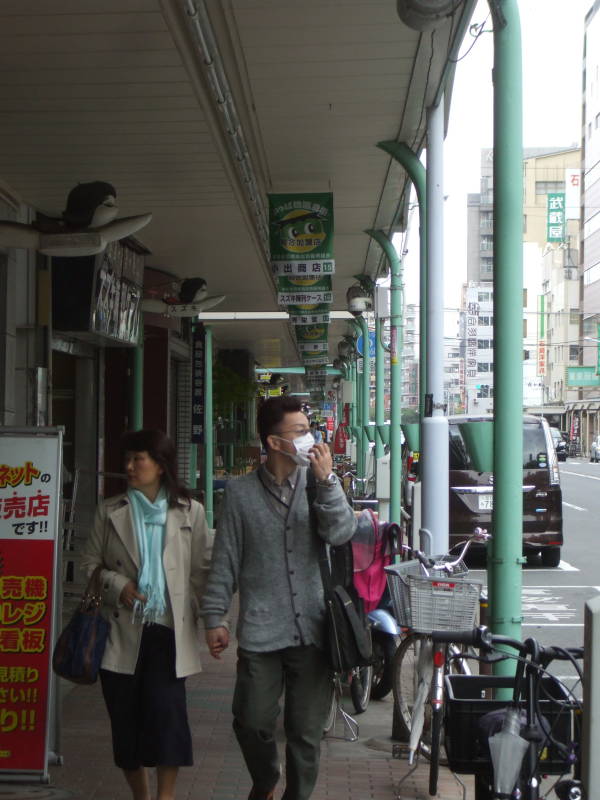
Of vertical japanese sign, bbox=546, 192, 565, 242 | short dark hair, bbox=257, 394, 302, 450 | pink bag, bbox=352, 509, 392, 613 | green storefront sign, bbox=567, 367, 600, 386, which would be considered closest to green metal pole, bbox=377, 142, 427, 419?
pink bag, bbox=352, 509, 392, 613

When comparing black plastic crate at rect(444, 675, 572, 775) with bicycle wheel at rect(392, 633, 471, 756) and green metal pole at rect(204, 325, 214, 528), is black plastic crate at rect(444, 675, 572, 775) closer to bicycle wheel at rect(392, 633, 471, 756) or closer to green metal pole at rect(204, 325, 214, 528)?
bicycle wheel at rect(392, 633, 471, 756)

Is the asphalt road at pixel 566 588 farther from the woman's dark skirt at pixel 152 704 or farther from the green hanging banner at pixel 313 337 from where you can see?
the green hanging banner at pixel 313 337

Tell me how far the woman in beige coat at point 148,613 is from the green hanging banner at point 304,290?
24.9ft

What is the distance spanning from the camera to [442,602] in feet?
17.3

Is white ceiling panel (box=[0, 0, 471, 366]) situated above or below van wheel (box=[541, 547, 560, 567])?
above

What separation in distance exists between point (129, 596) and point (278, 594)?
0.64 meters

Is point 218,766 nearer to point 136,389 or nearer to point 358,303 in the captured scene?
point 136,389

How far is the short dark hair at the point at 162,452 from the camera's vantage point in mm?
4578

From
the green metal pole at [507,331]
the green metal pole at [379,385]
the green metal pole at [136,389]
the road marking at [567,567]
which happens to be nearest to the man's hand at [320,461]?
the green metal pole at [507,331]

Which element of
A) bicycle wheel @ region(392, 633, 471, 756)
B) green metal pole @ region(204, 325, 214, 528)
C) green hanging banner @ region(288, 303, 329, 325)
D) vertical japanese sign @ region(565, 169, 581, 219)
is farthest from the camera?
vertical japanese sign @ region(565, 169, 581, 219)

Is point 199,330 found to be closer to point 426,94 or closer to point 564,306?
point 426,94

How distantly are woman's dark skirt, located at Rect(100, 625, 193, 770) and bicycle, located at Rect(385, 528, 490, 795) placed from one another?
1311 mm

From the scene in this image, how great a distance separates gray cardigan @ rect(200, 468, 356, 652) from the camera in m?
4.09

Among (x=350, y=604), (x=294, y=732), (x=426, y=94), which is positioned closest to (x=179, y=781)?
(x=294, y=732)
